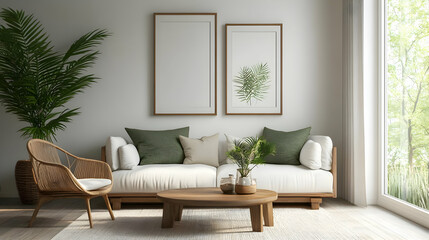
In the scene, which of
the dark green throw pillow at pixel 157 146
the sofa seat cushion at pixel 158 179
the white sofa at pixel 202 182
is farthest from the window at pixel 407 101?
the dark green throw pillow at pixel 157 146

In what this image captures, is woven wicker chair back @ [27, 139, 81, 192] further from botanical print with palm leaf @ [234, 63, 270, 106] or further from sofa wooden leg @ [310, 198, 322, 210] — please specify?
botanical print with palm leaf @ [234, 63, 270, 106]

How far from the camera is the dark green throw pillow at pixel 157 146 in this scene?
5.31 meters

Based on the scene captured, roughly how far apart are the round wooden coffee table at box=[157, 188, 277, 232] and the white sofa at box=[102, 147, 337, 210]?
738 mm

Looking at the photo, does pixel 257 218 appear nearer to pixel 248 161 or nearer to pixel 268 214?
pixel 268 214

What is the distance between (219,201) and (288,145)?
197 centimetres

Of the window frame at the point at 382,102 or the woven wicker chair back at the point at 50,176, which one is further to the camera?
the window frame at the point at 382,102

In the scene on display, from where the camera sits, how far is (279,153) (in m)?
5.30

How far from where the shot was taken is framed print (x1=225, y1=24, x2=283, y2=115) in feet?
19.0

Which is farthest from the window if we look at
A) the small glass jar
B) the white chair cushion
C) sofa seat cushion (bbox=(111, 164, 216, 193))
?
the white chair cushion

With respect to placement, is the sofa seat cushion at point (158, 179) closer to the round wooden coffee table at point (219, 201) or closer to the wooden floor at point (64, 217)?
the wooden floor at point (64, 217)

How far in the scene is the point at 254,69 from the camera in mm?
5809

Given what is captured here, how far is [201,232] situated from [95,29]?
329 centimetres

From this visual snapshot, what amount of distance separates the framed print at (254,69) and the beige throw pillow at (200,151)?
22.2 inches

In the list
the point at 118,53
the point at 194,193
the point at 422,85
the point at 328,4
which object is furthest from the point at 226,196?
the point at 328,4
